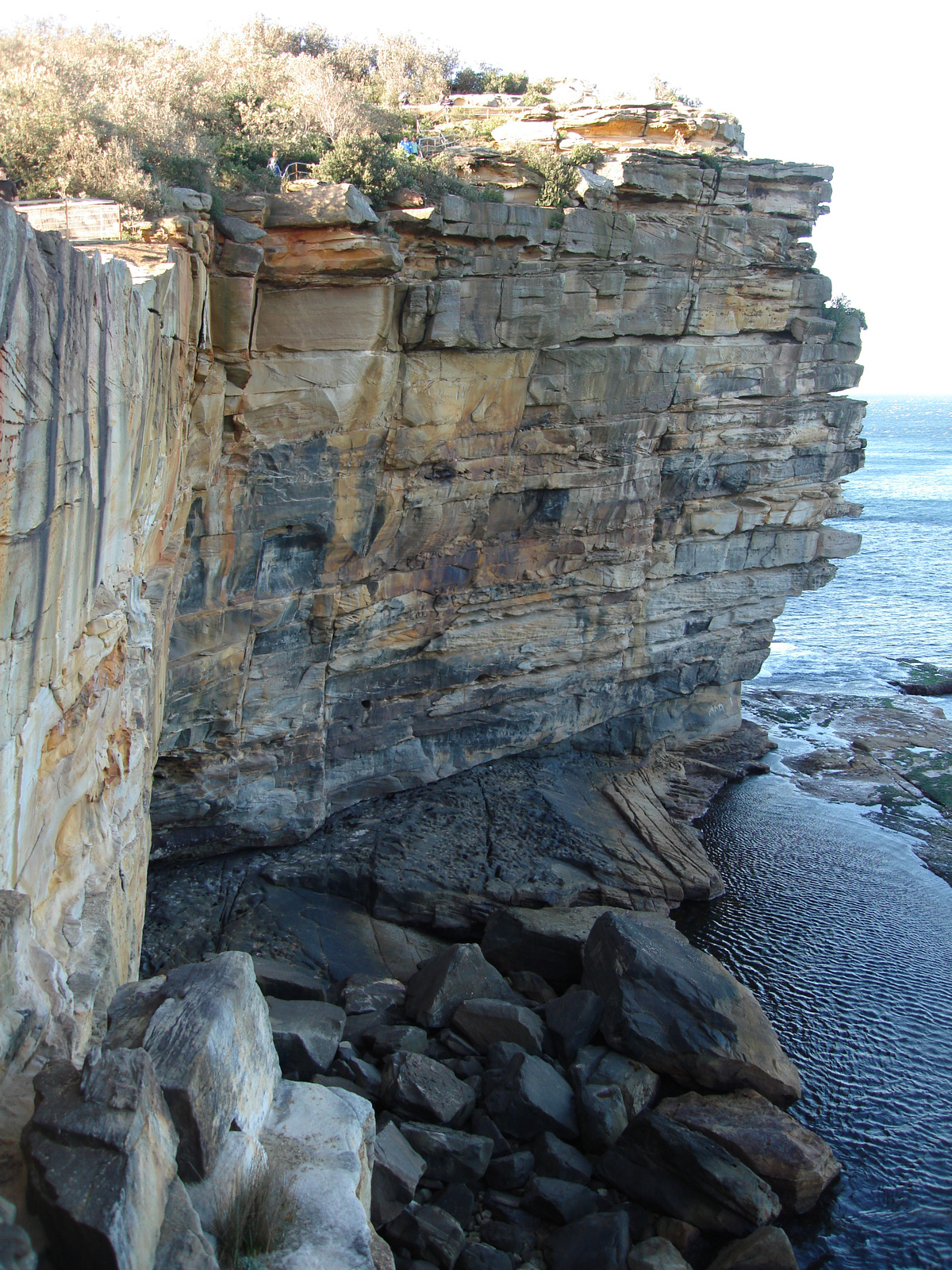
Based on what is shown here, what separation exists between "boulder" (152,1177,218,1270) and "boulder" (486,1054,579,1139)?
27.8 ft

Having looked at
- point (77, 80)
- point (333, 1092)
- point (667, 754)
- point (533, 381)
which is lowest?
point (667, 754)

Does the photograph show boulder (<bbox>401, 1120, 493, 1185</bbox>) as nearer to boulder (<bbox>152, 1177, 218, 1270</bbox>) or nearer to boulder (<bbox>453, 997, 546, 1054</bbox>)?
boulder (<bbox>453, 997, 546, 1054</bbox>)

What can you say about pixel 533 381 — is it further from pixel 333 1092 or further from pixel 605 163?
pixel 333 1092

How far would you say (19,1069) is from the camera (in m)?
4.00

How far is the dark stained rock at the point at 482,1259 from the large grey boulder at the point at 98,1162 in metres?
7.34

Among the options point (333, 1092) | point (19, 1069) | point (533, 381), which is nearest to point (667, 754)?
point (533, 381)

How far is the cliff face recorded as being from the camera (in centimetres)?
595

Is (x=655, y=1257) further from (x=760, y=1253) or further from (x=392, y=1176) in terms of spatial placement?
(x=392, y=1176)

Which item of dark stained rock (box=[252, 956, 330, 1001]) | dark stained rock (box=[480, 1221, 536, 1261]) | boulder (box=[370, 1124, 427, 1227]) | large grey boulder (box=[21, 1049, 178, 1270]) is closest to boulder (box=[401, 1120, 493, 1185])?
boulder (box=[370, 1124, 427, 1227])

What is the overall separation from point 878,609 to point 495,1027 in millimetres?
33697

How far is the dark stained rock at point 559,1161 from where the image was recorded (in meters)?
11.4

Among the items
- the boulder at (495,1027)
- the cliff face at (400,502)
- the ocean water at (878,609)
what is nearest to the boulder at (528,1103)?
the boulder at (495,1027)

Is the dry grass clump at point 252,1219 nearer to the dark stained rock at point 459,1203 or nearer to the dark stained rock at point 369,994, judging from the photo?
the dark stained rock at point 459,1203

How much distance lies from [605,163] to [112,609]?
14932 millimetres
